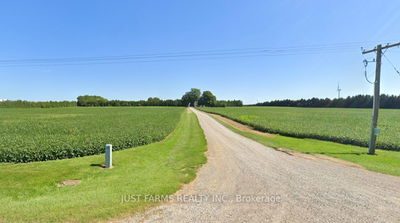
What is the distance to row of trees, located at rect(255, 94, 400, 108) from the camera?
10331 cm

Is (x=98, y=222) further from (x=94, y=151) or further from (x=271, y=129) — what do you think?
(x=271, y=129)

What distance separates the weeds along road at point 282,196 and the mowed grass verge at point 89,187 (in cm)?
61

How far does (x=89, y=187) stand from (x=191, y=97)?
152m

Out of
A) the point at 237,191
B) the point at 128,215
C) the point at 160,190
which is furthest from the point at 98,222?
the point at 237,191

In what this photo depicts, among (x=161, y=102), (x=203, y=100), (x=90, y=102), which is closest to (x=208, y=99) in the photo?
(x=203, y=100)

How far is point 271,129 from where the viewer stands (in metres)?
20.8

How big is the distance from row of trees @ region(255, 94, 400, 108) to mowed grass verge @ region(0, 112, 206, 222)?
14271 cm

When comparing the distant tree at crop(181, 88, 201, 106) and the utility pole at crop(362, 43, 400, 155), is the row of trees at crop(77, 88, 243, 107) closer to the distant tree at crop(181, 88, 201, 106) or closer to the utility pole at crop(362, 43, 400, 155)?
the distant tree at crop(181, 88, 201, 106)

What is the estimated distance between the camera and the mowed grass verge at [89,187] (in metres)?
3.73

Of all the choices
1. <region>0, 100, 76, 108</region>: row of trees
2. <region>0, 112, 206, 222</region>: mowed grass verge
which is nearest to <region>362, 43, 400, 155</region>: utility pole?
<region>0, 112, 206, 222</region>: mowed grass verge

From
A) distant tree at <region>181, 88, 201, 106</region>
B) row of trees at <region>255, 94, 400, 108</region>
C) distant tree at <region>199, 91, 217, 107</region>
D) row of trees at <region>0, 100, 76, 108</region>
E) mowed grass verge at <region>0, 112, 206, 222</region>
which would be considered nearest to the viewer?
mowed grass verge at <region>0, 112, 206, 222</region>

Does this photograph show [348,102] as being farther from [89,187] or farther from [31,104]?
[31,104]

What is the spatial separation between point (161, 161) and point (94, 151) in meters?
4.61

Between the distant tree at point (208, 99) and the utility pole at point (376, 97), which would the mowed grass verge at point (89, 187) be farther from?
the distant tree at point (208, 99)
